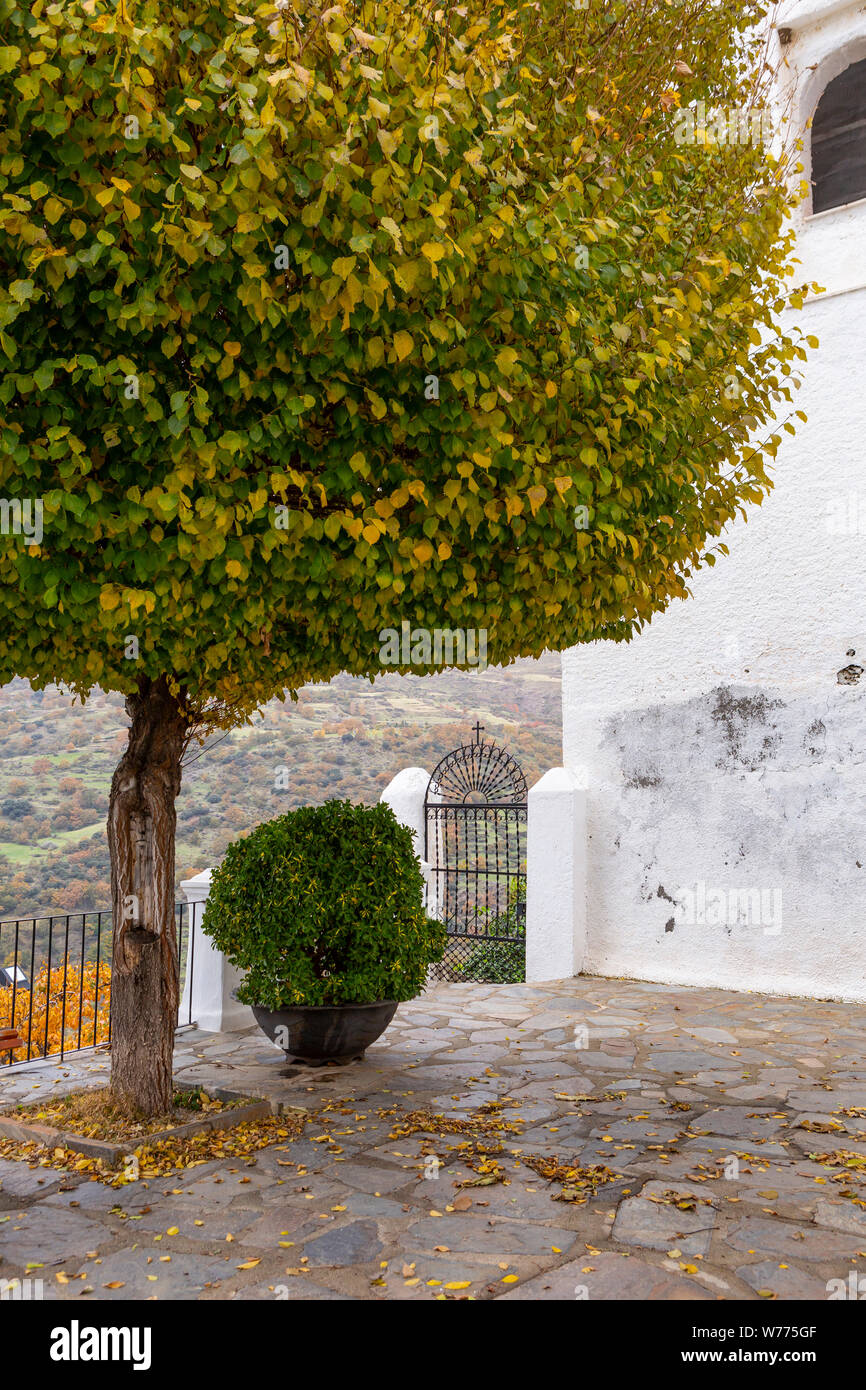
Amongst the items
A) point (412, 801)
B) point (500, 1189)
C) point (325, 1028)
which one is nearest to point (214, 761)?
point (412, 801)

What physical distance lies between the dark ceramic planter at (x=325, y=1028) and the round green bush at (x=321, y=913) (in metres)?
0.11

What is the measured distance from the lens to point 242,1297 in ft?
11.8

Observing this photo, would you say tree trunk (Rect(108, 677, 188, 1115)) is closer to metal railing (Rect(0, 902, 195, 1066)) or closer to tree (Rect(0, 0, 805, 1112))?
tree (Rect(0, 0, 805, 1112))

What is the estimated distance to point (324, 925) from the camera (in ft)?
21.6

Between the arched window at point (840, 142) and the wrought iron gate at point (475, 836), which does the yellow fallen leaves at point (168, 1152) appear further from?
the arched window at point (840, 142)

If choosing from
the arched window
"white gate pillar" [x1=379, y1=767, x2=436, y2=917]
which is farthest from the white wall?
"white gate pillar" [x1=379, y1=767, x2=436, y2=917]

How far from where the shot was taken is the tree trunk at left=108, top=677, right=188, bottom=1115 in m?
5.58

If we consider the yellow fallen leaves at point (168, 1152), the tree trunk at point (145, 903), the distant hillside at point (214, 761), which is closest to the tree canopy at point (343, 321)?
the tree trunk at point (145, 903)

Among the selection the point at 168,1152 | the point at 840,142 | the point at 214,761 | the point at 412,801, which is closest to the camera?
the point at 168,1152

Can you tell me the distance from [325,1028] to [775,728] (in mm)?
5520

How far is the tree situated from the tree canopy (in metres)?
0.02

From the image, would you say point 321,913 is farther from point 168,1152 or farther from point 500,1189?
point 500,1189

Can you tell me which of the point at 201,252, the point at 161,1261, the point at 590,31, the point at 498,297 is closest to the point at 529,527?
the point at 498,297
